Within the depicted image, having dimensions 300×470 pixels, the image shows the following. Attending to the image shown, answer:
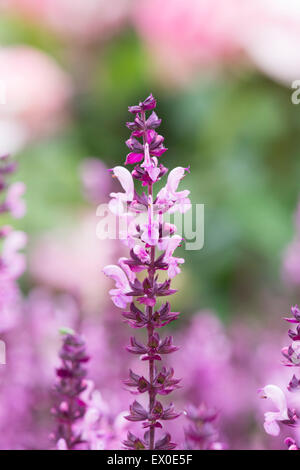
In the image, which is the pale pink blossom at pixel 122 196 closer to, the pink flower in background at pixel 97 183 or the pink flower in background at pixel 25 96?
the pink flower in background at pixel 97 183

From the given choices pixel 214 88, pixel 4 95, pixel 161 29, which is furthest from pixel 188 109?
pixel 4 95

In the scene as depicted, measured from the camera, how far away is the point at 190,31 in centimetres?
186

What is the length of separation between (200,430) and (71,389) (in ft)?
0.27

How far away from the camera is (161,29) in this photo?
6.15ft

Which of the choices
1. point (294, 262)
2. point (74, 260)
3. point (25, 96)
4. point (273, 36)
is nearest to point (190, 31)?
point (273, 36)

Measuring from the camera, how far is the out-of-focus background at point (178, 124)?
146 centimetres

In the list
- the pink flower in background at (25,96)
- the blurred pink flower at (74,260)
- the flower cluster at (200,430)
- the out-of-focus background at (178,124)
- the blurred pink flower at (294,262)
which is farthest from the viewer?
the pink flower in background at (25,96)

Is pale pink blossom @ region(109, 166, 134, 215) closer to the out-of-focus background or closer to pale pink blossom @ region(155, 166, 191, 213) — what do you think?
pale pink blossom @ region(155, 166, 191, 213)

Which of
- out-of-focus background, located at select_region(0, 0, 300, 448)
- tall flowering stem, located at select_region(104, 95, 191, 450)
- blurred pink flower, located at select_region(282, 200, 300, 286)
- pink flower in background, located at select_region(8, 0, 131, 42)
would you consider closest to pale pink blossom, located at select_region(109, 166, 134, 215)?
tall flowering stem, located at select_region(104, 95, 191, 450)

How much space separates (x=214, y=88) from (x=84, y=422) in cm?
170

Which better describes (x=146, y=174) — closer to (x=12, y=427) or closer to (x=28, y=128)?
(x=12, y=427)

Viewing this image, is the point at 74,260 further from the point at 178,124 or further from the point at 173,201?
the point at 173,201

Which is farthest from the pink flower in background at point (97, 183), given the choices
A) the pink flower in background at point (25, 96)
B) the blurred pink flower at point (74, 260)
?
the pink flower in background at point (25, 96)

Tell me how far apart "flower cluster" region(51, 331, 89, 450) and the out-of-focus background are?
682mm
